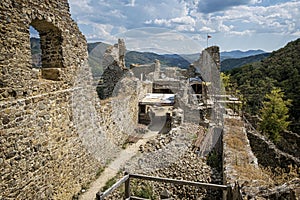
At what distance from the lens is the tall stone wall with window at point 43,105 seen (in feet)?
16.3

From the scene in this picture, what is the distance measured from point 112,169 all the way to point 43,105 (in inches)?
151

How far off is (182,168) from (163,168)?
1.82ft

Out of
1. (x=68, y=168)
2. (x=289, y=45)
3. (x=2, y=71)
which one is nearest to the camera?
(x=2, y=71)

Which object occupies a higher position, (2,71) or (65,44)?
(65,44)

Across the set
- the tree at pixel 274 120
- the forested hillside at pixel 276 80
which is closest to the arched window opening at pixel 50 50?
the tree at pixel 274 120

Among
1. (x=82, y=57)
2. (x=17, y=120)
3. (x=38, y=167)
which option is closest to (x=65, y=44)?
(x=82, y=57)

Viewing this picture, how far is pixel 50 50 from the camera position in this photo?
688 cm

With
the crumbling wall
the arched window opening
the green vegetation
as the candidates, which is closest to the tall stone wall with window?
the arched window opening

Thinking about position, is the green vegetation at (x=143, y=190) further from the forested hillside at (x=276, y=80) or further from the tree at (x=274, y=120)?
the forested hillside at (x=276, y=80)

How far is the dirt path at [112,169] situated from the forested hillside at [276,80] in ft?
85.4

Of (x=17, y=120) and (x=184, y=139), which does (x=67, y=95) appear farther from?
(x=184, y=139)

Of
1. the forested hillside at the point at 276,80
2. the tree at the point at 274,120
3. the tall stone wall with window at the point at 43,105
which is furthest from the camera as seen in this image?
the forested hillside at the point at 276,80

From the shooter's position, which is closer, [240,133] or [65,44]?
[65,44]

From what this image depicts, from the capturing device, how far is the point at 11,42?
198 inches
